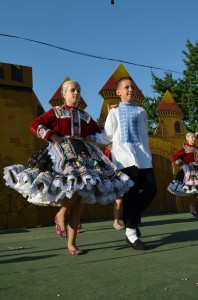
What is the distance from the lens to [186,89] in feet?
83.2

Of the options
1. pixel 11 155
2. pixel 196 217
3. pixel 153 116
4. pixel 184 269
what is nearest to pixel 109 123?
pixel 184 269

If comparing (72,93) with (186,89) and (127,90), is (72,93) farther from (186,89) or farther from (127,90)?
(186,89)

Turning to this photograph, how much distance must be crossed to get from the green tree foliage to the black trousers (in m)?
21.8

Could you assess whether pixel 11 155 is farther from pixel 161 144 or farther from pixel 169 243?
pixel 161 144

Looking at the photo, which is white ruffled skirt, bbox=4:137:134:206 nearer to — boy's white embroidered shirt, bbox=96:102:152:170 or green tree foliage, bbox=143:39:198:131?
boy's white embroidered shirt, bbox=96:102:152:170

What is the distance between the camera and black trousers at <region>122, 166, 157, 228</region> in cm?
339

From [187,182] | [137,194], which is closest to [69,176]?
[137,194]

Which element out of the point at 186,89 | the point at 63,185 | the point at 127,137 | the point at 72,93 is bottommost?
the point at 63,185

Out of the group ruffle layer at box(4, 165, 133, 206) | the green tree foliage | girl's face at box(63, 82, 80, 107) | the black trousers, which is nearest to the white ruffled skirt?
ruffle layer at box(4, 165, 133, 206)

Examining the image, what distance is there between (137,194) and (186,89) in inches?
916

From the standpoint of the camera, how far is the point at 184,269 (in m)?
2.20

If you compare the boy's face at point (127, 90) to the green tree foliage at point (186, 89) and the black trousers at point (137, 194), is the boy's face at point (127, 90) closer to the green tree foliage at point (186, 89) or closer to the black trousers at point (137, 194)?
the black trousers at point (137, 194)

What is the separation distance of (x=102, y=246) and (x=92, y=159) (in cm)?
94

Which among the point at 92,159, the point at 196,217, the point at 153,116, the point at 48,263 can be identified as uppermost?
the point at 153,116
